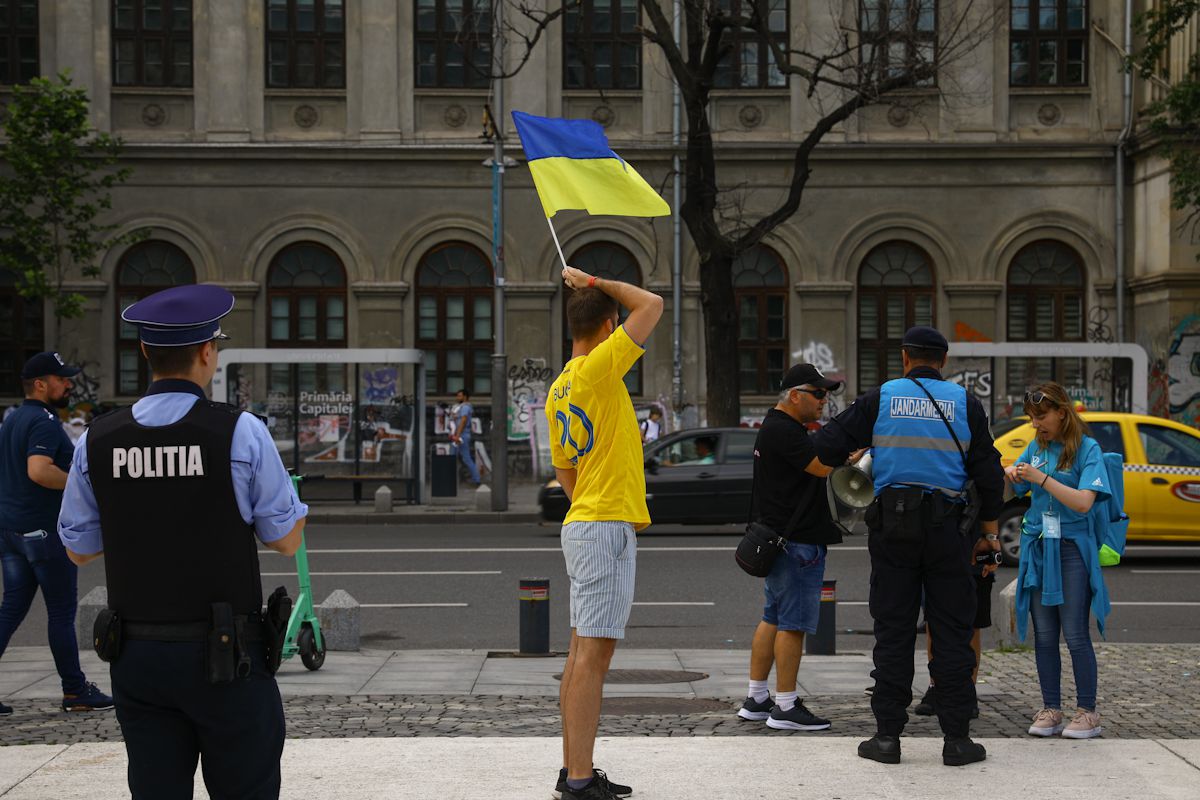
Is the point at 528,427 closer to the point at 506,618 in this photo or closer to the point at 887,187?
the point at 887,187

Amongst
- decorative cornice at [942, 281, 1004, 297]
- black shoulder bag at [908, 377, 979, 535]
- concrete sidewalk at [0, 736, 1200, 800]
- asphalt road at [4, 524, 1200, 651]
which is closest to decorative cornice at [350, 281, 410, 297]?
asphalt road at [4, 524, 1200, 651]

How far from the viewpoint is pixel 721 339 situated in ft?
78.5

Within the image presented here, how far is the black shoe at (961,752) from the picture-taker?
664cm

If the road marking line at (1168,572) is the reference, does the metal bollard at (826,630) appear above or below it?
above

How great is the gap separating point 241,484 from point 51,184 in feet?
80.2

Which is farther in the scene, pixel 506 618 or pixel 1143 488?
pixel 1143 488

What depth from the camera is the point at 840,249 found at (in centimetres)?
2942

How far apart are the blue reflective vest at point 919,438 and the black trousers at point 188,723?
3.46 meters

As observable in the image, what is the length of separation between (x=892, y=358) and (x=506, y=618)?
18666 mm

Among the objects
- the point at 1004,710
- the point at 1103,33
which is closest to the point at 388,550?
the point at 1004,710

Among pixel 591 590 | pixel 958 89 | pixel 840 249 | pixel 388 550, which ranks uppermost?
pixel 958 89

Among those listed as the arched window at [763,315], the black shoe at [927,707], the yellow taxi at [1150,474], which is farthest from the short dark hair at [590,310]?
the arched window at [763,315]

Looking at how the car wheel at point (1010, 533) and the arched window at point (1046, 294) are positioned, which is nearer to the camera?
the car wheel at point (1010, 533)

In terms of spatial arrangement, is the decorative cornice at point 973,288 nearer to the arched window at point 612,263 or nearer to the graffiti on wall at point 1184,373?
the graffiti on wall at point 1184,373
